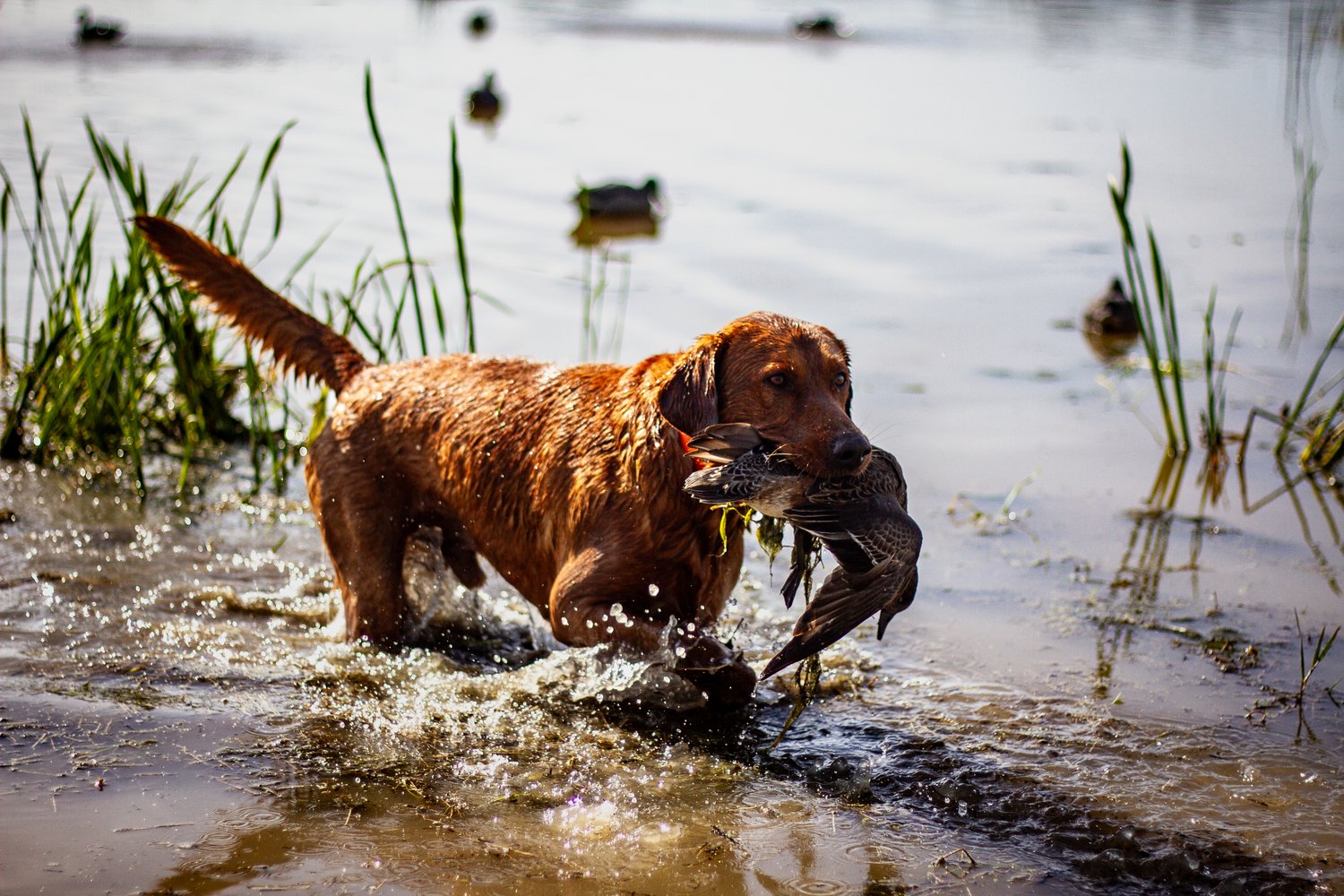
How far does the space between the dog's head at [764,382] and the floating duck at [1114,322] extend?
5587 millimetres

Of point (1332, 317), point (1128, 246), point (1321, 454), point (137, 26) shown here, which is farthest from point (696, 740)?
point (137, 26)

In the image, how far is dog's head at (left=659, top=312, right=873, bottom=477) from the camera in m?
3.78

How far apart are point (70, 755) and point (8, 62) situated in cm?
1668

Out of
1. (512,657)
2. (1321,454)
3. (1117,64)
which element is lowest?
(512,657)

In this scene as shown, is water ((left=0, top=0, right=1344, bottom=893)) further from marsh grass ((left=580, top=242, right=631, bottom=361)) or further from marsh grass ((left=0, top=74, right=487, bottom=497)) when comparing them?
marsh grass ((left=0, top=74, right=487, bottom=497))

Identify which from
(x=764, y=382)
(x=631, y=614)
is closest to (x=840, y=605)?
(x=764, y=382)

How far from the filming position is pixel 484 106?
16641mm

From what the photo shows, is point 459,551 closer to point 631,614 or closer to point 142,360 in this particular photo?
point 631,614

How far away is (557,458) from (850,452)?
1.22m

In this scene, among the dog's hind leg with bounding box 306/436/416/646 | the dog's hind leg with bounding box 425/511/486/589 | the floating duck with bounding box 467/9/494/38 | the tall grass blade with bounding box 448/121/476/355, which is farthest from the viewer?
the floating duck with bounding box 467/9/494/38

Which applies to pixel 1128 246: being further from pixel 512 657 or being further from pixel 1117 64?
pixel 1117 64

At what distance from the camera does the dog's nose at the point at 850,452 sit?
139 inches

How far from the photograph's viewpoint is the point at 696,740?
4.27 m

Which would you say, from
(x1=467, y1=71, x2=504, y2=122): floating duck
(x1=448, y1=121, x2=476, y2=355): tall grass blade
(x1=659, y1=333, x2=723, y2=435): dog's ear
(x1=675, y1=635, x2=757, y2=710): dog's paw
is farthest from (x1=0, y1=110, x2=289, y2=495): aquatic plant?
(x1=467, y1=71, x2=504, y2=122): floating duck
